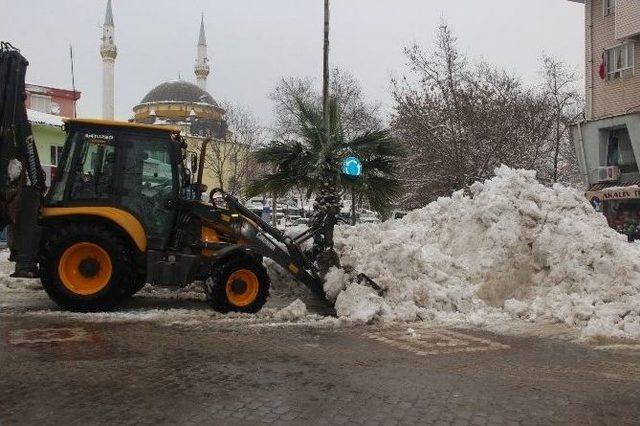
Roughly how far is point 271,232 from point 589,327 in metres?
4.60

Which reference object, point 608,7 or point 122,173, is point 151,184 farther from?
point 608,7

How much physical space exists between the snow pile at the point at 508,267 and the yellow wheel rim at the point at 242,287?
121 centimetres

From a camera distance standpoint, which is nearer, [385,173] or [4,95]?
[4,95]

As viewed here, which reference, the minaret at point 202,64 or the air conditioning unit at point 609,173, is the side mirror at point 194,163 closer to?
the air conditioning unit at point 609,173

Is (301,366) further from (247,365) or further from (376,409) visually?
(376,409)

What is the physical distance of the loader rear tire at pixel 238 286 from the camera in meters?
9.14

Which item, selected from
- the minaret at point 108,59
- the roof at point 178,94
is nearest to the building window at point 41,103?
the minaret at point 108,59

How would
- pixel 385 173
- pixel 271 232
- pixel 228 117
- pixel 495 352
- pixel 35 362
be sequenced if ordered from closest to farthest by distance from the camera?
pixel 35 362 < pixel 495 352 < pixel 271 232 < pixel 385 173 < pixel 228 117

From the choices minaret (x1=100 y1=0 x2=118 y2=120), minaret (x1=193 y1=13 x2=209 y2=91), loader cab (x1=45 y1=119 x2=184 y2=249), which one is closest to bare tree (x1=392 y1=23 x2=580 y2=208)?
loader cab (x1=45 y1=119 x2=184 y2=249)

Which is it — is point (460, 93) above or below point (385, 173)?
above

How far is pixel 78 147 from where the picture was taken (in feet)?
29.7

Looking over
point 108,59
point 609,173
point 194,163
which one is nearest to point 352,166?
point 194,163

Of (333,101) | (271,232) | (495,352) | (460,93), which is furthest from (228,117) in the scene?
(495,352)

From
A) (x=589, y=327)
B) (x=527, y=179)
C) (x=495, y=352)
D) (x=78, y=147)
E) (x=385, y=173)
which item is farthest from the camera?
(x=385, y=173)
